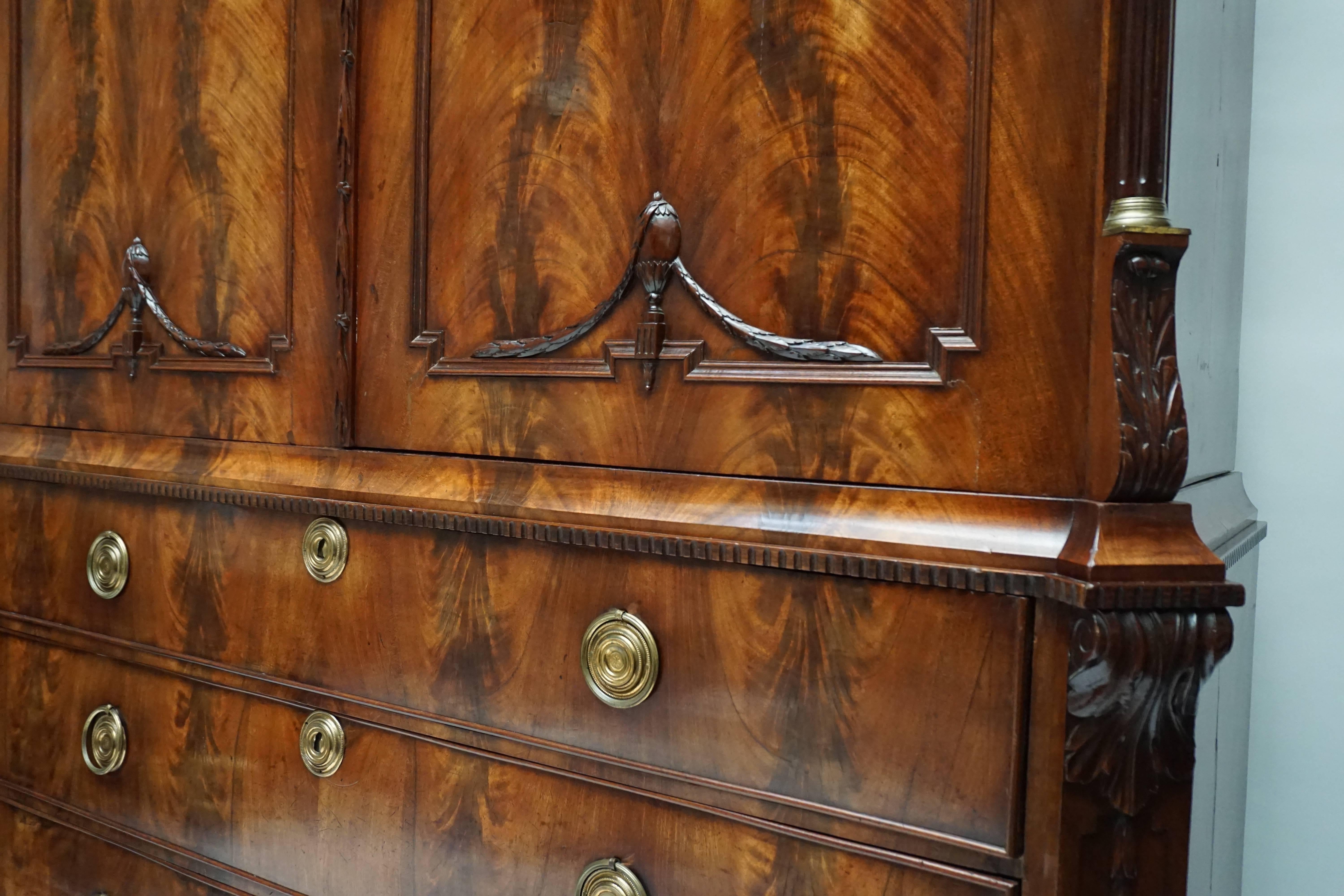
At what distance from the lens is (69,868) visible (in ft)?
3.21

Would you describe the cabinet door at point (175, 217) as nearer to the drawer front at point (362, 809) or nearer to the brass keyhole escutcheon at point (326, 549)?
the brass keyhole escutcheon at point (326, 549)

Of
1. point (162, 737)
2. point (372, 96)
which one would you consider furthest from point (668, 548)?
point (162, 737)

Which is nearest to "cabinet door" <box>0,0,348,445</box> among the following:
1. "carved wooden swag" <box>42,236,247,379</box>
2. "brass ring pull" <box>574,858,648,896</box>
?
"carved wooden swag" <box>42,236,247,379</box>

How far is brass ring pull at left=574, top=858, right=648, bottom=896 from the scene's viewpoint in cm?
62

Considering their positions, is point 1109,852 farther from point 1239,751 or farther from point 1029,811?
point 1239,751

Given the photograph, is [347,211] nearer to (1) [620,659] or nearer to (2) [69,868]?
(1) [620,659]

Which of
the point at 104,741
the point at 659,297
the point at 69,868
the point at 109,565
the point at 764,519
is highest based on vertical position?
the point at 659,297

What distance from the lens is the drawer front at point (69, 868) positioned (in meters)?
0.89

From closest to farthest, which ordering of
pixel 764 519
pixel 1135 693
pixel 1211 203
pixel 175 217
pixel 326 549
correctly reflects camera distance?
pixel 1135 693
pixel 764 519
pixel 1211 203
pixel 326 549
pixel 175 217

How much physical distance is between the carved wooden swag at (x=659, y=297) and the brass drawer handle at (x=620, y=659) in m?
0.15

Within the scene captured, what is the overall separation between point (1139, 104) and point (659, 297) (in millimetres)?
288

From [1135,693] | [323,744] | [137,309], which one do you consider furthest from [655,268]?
[137,309]

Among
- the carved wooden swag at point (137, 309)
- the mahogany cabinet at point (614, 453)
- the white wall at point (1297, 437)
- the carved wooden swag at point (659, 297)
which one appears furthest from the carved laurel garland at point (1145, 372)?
the carved wooden swag at point (137, 309)

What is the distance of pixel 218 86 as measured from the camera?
0.85m
